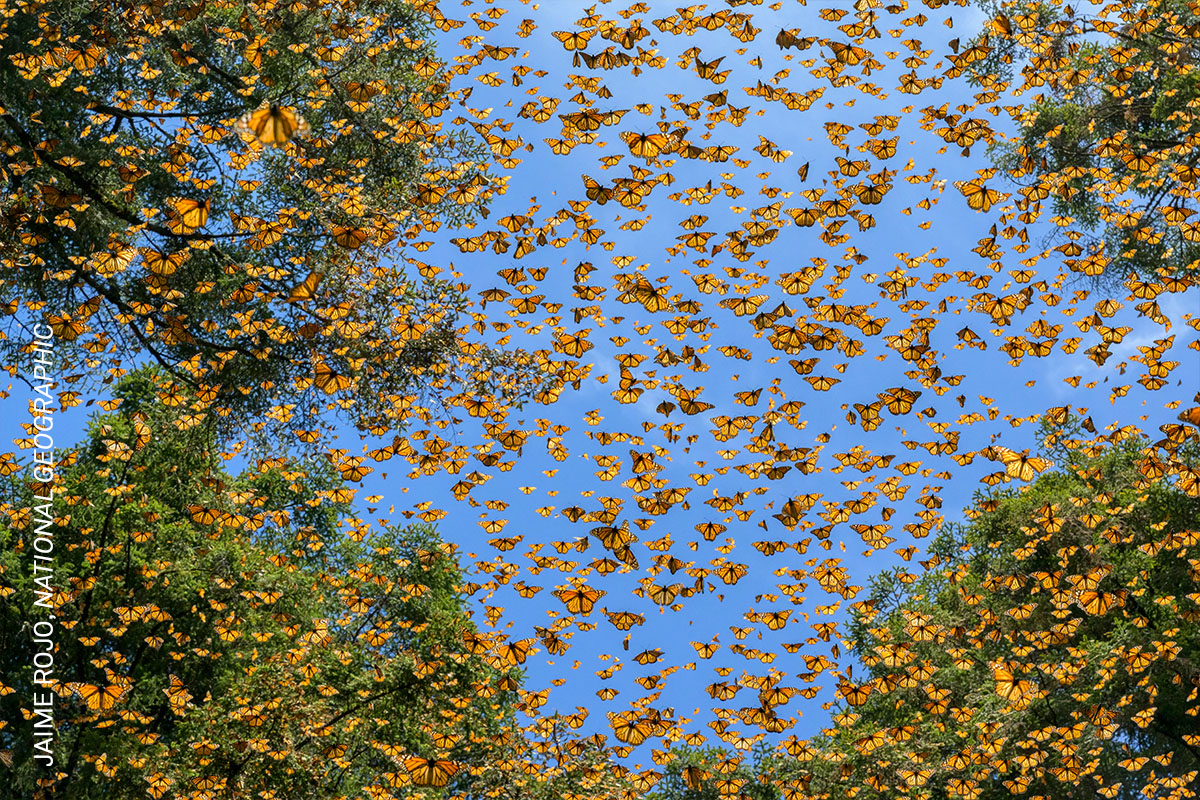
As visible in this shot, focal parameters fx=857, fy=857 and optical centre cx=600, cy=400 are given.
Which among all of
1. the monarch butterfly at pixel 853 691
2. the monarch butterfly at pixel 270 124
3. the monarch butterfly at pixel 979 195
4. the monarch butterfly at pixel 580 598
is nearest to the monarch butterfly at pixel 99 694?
the monarch butterfly at pixel 580 598

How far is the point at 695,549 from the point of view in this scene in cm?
945

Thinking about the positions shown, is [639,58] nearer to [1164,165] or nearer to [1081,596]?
[1081,596]

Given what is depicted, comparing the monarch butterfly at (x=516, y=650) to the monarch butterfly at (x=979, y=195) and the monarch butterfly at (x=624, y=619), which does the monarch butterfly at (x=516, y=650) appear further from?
the monarch butterfly at (x=979, y=195)

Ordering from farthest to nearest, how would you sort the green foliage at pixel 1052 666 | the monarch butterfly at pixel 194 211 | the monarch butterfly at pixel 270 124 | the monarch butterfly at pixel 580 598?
the green foliage at pixel 1052 666
the monarch butterfly at pixel 580 598
the monarch butterfly at pixel 194 211
the monarch butterfly at pixel 270 124

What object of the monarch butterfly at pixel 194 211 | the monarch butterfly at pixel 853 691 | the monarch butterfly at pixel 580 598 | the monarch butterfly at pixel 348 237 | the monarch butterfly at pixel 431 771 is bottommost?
the monarch butterfly at pixel 431 771

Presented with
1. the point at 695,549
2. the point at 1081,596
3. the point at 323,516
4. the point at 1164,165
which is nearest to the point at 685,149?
the point at 695,549

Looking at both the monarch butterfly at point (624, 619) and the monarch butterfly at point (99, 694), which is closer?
the monarch butterfly at point (624, 619)

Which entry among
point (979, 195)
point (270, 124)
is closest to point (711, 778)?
point (979, 195)

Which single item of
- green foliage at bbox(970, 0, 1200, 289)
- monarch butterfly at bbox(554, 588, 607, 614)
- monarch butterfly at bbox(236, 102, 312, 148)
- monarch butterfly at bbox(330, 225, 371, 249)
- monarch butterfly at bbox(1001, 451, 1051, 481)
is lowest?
monarch butterfly at bbox(554, 588, 607, 614)

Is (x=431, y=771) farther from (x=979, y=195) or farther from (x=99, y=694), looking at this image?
(x=979, y=195)

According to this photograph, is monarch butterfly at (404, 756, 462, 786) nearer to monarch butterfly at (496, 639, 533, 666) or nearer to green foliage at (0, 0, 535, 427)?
monarch butterfly at (496, 639, 533, 666)

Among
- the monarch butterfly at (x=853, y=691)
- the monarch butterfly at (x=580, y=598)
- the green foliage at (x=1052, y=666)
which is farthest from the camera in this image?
the green foliage at (x=1052, y=666)

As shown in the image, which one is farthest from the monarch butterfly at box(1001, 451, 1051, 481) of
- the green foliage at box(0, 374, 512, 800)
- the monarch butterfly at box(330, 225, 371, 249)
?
the monarch butterfly at box(330, 225, 371, 249)

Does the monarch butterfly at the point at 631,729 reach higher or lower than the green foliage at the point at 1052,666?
lower
